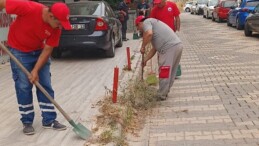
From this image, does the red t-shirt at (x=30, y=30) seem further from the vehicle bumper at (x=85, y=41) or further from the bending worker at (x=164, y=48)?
the vehicle bumper at (x=85, y=41)

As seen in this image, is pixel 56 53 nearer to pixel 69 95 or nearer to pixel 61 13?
pixel 69 95

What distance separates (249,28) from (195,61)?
730 cm

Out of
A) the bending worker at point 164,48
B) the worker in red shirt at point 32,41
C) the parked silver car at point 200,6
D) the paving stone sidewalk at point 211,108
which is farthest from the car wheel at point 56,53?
the parked silver car at point 200,6

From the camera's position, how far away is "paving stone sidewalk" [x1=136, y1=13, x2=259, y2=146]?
5484mm

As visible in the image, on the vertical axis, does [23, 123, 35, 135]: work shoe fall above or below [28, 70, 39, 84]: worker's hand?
below

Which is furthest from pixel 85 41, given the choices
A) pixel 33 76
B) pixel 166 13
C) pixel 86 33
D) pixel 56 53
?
pixel 33 76

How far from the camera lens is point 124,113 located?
625 cm

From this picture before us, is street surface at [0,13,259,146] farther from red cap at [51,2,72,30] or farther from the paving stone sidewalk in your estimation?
red cap at [51,2,72,30]

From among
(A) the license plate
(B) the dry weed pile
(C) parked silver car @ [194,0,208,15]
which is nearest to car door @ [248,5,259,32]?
(A) the license plate

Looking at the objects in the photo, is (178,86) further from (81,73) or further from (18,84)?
(18,84)

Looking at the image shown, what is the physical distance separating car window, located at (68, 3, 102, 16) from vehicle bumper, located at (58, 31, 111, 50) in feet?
2.47

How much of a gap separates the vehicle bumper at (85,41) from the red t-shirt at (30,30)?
617 cm

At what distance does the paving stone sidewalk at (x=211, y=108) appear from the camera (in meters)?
5.48

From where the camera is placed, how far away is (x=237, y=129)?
573 cm
